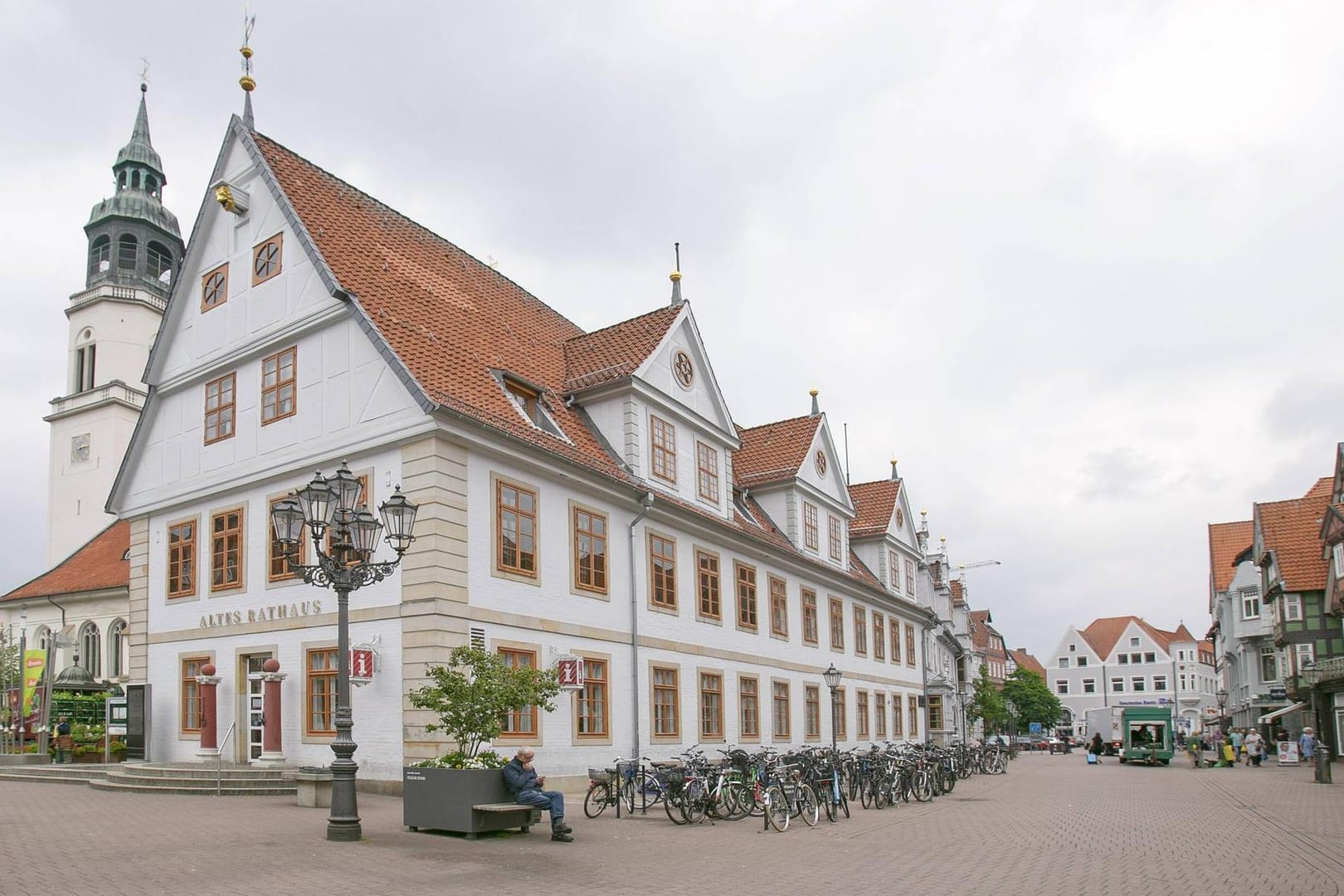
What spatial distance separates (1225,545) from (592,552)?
68876mm

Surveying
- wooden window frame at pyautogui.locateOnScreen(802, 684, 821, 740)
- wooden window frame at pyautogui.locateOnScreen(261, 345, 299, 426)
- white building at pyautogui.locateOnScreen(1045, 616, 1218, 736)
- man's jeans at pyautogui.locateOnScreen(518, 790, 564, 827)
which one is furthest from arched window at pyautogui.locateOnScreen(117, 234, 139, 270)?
white building at pyautogui.locateOnScreen(1045, 616, 1218, 736)

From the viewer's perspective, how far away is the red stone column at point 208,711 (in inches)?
895

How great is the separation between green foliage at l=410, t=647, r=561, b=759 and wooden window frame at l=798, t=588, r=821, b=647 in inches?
783

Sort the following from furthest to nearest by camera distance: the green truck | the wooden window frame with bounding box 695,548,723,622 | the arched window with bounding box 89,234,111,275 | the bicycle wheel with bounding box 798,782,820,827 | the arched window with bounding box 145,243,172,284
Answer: the arched window with bounding box 145,243,172,284
the arched window with bounding box 89,234,111,275
the green truck
the wooden window frame with bounding box 695,548,723,622
the bicycle wheel with bounding box 798,782,820,827

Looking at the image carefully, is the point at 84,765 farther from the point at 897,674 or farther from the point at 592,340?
the point at 897,674

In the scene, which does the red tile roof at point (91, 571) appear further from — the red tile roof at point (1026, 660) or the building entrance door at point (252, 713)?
the red tile roof at point (1026, 660)

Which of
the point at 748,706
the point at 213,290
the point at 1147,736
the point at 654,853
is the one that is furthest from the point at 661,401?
the point at 1147,736

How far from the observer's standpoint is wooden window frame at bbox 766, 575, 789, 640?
108 feet

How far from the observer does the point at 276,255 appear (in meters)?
23.3

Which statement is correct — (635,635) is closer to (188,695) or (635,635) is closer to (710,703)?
(710,703)

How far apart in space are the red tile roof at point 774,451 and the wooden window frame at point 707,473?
5.96 meters

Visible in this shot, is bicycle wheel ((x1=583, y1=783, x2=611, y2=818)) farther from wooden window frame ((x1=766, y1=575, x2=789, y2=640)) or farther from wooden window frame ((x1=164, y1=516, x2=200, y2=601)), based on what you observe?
wooden window frame ((x1=766, y1=575, x2=789, y2=640))

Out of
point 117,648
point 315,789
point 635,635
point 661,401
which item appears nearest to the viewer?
point 315,789

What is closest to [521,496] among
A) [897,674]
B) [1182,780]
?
[1182,780]
